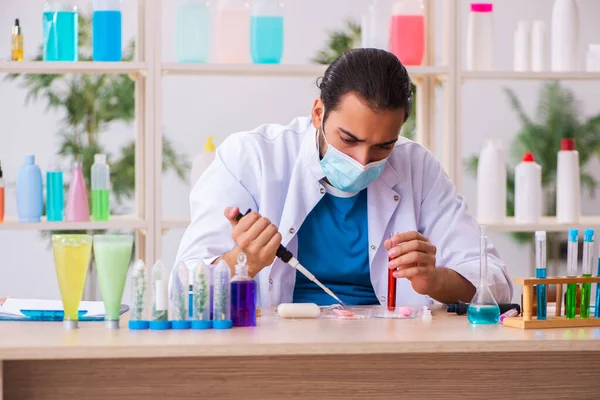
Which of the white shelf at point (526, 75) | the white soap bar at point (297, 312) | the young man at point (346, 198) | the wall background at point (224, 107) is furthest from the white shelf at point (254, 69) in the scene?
the wall background at point (224, 107)

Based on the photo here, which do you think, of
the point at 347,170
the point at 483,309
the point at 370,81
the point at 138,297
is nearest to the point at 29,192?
the point at 347,170

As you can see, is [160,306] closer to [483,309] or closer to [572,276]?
[483,309]

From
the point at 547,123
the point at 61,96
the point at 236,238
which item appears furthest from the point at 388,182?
the point at 547,123

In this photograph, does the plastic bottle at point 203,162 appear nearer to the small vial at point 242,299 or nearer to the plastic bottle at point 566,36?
the plastic bottle at point 566,36

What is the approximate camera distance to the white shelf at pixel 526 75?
292cm

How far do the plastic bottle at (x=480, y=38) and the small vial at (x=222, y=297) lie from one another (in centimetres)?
175

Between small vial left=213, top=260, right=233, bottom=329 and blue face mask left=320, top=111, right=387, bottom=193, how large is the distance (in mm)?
554

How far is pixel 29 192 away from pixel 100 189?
0.22m

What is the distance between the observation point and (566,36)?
299 centimetres

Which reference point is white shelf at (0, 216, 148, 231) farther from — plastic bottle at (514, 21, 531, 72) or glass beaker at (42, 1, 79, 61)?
plastic bottle at (514, 21, 531, 72)

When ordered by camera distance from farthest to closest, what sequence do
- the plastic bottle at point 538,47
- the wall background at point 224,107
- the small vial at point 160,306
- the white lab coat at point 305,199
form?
1. the wall background at point 224,107
2. the plastic bottle at point 538,47
3. the white lab coat at point 305,199
4. the small vial at point 160,306

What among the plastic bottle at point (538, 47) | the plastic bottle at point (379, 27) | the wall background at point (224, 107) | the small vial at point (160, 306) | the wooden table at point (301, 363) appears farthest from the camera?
the wall background at point (224, 107)

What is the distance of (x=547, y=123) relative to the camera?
22.3 feet

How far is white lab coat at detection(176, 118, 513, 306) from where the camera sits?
2008 mm
